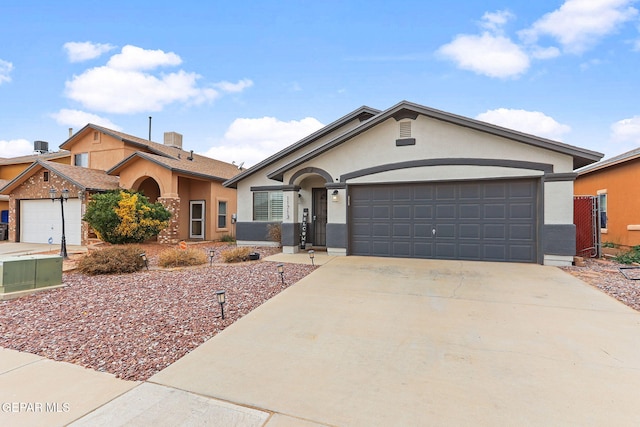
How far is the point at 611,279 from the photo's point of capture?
23.1 feet

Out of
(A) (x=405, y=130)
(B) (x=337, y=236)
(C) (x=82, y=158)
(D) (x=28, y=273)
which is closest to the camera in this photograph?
(D) (x=28, y=273)

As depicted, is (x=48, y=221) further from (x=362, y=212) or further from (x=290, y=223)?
(x=362, y=212)

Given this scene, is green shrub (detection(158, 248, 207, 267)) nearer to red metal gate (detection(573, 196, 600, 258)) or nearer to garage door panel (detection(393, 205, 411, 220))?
garage door panel (detection(393, 205, 411, 220))

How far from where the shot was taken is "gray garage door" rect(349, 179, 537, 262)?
29.4 ft

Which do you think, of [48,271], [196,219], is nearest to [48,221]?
[196,219]

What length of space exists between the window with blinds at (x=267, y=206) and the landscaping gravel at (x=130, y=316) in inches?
255

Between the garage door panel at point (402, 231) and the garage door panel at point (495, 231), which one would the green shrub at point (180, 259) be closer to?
the garage door panel at point (402, 231)

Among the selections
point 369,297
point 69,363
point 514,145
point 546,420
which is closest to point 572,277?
point 514,145

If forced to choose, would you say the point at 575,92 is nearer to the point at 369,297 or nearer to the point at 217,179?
the point at 369,297

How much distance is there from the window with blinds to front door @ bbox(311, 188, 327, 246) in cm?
188

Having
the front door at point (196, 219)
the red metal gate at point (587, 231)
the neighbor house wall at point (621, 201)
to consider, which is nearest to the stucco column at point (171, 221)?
the front door at point (196, 219)

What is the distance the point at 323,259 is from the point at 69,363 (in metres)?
7.03

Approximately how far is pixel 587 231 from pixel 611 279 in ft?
12.6

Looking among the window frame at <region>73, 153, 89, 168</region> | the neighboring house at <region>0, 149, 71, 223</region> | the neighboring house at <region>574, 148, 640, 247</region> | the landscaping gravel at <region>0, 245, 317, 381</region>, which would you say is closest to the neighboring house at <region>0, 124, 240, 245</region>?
the window frame at <region>73, 153, 89, 168</region>
